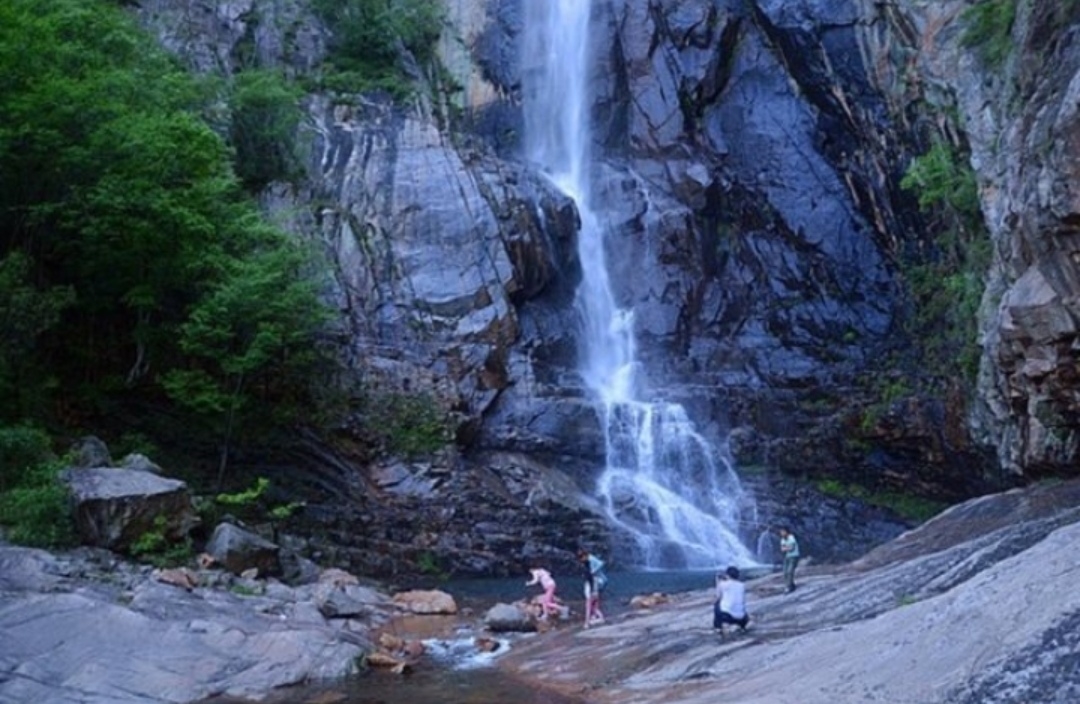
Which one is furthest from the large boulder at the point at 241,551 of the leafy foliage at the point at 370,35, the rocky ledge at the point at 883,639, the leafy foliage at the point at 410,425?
the leafy foliage at the point at 370,35

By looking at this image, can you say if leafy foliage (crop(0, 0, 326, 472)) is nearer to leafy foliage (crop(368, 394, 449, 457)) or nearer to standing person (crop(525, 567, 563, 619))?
leafy foliage (crop(368, 394, 449, 457))

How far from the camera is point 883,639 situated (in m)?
9.89

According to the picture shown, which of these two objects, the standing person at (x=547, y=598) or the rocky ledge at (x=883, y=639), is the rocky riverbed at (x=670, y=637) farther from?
the standing person at (x=547, y=598)

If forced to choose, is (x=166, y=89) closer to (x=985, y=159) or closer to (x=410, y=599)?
(x=410, y=599)

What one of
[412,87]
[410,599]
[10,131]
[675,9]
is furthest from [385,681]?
[675,9]

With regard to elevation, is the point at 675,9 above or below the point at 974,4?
above

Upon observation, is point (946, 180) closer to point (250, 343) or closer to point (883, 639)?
point (250, 343)

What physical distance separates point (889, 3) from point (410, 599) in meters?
25.0

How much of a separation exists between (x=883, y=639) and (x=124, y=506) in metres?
13.2

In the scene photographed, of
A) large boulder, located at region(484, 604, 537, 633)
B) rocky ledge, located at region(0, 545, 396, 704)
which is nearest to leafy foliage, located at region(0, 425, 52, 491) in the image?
rocky ledge, located at region(0, 545, 396, 704)

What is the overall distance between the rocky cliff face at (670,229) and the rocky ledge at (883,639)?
1066 centimetres

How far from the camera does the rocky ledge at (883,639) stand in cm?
791

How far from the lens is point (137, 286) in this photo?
79.0 ft

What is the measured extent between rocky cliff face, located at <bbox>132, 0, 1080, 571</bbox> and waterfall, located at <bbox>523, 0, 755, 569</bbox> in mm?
598
